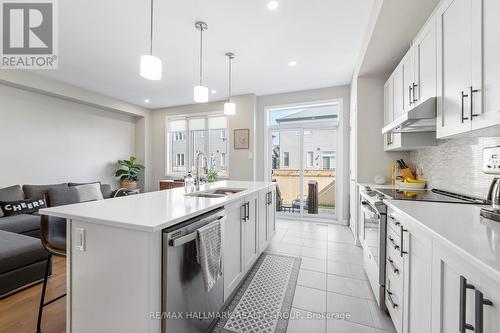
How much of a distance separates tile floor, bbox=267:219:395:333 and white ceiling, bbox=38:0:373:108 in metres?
2.84

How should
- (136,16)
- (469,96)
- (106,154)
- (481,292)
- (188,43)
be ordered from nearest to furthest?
(481,292)
(469,96)
(136,16)
(188,43)
(106,154)

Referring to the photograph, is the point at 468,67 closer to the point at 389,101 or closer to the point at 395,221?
the point at 395,221

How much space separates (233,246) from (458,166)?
2.13 m

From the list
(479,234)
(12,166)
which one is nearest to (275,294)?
(479,234)

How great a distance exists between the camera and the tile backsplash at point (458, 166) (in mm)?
1634

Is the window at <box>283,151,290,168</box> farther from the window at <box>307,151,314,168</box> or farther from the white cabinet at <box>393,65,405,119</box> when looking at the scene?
the white cabinet at <box>393,65,405,119</box>

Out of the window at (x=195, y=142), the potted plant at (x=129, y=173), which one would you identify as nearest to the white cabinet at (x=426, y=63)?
the window at (x=195, y=142)

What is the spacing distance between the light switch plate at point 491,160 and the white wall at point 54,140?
20.3 ft

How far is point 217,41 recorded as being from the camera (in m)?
2.85

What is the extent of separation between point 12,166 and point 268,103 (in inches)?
196

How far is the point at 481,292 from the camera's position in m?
0.69

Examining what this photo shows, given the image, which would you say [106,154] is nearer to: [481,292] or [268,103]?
[268,103]

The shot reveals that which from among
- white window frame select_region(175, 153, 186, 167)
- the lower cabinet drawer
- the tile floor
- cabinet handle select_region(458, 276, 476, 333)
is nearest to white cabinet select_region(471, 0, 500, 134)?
cabinet handle select_region(458, 276, 476, 333)

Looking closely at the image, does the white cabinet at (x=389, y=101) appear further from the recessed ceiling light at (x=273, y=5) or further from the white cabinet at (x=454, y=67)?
the recessed ceiling light at (x=273, y=5)
